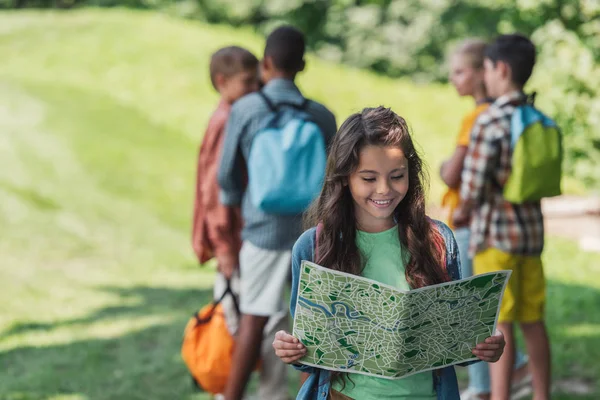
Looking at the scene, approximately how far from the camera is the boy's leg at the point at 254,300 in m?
4.00

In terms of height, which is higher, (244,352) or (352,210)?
(352,210)

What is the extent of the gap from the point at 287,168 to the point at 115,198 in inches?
330

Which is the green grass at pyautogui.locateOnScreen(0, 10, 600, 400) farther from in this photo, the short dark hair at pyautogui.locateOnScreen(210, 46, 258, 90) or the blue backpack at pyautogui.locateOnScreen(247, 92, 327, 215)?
the short dark hair at pyautogui.locateOnScreen(210, 46, 258, 90)

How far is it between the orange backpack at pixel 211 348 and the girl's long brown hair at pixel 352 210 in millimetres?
1958

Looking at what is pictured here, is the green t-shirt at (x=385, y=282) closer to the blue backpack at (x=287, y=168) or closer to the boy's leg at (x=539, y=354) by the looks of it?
the blue backpack at (x=287, y=168)

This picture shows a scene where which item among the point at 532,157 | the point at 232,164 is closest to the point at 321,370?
the point at 232,164

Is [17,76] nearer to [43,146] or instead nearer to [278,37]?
[43,146]

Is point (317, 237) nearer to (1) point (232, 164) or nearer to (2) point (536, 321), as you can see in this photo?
(1) point (232, 164)

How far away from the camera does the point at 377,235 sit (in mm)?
2508

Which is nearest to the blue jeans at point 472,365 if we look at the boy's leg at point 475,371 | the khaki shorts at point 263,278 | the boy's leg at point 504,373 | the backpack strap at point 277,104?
the boy's leg at point 475,371

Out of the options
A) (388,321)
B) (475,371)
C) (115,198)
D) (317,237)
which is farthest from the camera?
(115,198)

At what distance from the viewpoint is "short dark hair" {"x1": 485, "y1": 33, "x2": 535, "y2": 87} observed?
12.7 feet

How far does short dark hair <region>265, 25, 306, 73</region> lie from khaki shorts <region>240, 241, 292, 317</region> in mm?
820

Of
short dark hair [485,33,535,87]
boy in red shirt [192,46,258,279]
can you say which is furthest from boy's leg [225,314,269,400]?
short dark hair [485,33,535,87]
